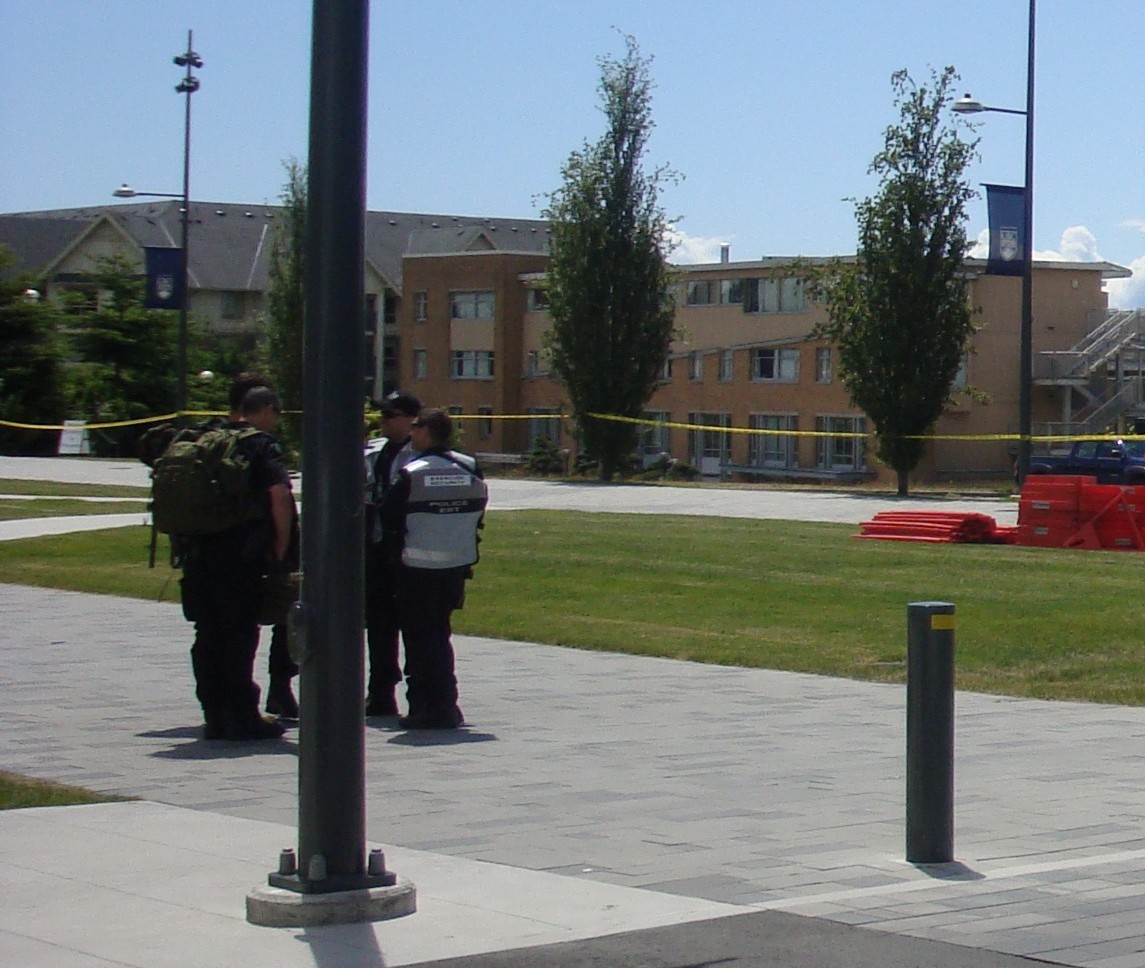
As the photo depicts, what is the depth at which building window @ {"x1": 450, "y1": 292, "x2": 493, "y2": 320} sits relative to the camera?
3209 inches

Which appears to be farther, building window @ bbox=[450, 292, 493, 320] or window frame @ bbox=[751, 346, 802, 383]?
building window @ bbox=[450, 292, 493, 320]

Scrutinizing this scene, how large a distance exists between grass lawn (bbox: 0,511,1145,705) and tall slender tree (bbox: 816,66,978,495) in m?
21.5

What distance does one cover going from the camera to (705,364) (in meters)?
72.4

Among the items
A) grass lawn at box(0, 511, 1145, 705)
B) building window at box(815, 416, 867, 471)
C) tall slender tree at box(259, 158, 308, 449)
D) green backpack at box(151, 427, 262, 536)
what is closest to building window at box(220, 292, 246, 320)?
tall slender tree at box(259, 158, 308, 449)

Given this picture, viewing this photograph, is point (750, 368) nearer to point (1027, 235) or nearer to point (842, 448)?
point (842, 448)

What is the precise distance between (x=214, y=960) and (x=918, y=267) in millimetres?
41934

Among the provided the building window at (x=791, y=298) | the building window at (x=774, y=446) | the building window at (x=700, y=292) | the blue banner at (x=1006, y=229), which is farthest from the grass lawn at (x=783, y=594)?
the building window at (x=700, y=292)

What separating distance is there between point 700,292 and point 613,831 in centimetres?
6597

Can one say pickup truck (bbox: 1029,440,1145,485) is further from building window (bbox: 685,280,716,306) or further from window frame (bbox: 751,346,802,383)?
building window (bbox: 685,280,716,306)

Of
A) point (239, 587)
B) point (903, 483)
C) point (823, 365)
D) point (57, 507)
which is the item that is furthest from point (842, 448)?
point (239, 587)

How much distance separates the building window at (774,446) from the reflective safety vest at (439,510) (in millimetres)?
57201

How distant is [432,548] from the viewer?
34.1 feet

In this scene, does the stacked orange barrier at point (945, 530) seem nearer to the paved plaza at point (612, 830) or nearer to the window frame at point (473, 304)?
the paved plaza at point (612, 830)

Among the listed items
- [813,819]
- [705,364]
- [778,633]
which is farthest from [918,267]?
[813,819]
